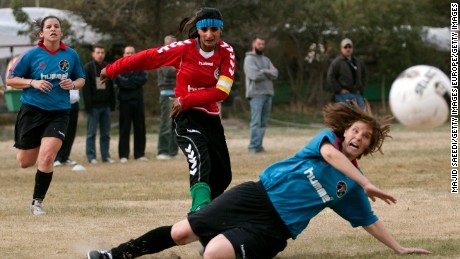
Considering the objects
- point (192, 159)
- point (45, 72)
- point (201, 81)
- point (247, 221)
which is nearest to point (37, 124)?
point (45, 72)

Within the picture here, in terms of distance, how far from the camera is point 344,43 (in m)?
18.2

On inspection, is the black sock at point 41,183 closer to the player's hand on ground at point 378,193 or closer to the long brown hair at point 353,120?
the long brown hair at point 353,120

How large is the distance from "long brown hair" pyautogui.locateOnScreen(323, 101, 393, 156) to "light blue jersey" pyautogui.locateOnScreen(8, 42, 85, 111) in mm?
4393

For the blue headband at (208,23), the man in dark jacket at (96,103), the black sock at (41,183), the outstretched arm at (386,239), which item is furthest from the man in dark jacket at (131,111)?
the outstretched arm at (386,239)

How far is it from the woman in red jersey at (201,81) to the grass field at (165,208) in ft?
2.68

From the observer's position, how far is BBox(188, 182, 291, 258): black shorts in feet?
22.0

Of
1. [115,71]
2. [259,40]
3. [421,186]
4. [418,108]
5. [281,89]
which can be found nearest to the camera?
[418,108]

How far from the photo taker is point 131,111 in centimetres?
1780

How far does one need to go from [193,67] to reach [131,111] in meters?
9.47

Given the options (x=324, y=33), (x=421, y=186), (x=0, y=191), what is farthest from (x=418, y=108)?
(x=324, y=33)

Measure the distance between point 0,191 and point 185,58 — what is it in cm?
550

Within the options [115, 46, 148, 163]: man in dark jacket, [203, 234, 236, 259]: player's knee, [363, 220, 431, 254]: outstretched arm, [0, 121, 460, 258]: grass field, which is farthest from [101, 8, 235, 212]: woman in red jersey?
[115, 46, 148, 163]: man in dark jacket

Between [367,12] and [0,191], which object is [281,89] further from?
[0,191]

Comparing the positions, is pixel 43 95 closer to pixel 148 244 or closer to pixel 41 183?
pixel 41 183
